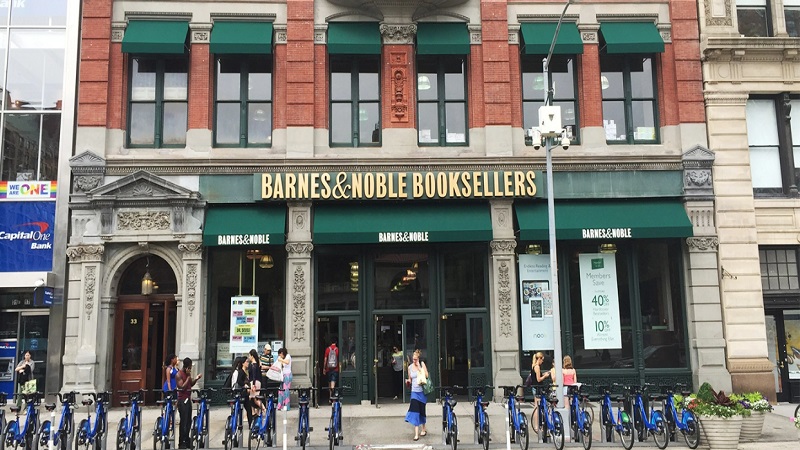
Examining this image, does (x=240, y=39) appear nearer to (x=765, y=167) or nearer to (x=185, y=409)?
(x=185, y=409)

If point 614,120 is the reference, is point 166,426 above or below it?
below

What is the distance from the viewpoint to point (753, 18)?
20.8 meters

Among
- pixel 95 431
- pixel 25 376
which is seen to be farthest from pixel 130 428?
pixel 25 376

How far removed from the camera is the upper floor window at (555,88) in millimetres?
20344

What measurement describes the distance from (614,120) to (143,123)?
49.1ft

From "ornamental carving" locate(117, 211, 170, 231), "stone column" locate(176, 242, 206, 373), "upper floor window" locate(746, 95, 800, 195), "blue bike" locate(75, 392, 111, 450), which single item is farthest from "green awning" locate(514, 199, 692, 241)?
"blue bike" locate(75, 392, 111, 450)

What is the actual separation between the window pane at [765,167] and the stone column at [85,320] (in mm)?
20301

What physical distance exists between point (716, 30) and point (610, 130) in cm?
459

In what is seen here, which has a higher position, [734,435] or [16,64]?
[16,64]

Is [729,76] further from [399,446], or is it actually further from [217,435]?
[217,435]

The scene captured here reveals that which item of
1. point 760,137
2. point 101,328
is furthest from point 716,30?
point 101,328

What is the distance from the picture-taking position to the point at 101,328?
18.2 metres

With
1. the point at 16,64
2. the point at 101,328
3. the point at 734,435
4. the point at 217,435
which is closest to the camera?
the point at 734,435

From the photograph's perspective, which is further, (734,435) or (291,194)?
(291,194)
